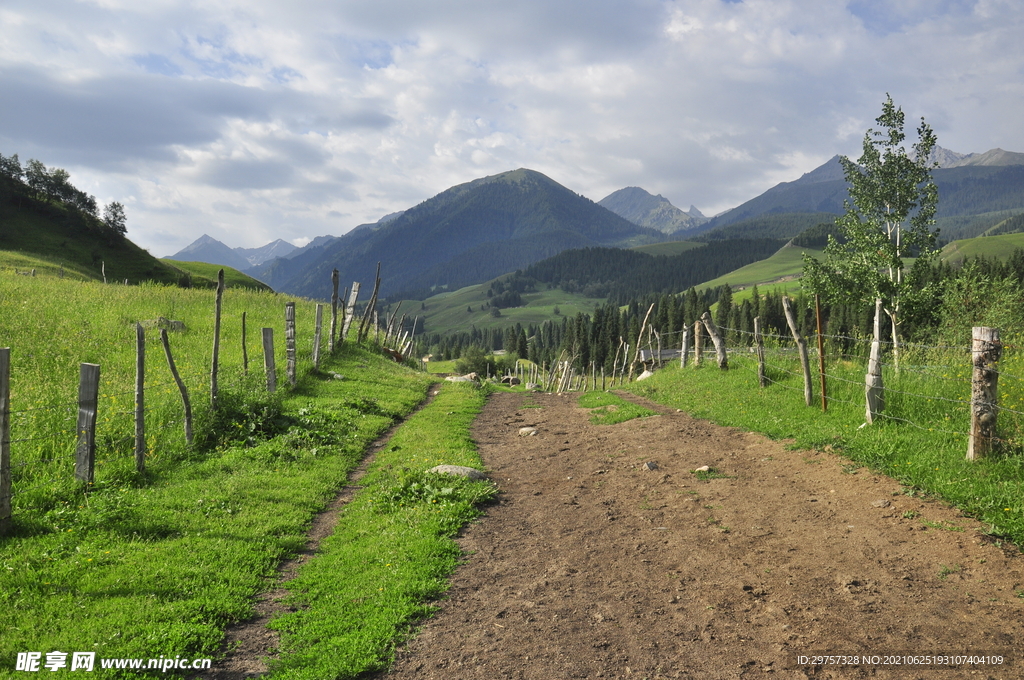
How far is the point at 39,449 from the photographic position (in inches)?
367

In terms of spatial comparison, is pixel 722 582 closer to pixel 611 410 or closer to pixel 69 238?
pixel 611 410

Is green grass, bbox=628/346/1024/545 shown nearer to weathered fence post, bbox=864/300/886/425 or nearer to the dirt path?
weathered fence post, bbox=864/300/886/425

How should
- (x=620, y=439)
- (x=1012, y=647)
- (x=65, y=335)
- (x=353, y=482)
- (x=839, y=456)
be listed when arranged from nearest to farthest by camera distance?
(x=1012, y=647), (x=839, y=456), (x=353, y=482), (x=620, y=439), (x=65, y=335)

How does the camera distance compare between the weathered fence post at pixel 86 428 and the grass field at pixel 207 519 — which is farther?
the weathered fence post at pixel 86 428

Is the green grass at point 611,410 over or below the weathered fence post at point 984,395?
below

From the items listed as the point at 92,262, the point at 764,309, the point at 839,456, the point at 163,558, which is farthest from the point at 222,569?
the point at 764,309

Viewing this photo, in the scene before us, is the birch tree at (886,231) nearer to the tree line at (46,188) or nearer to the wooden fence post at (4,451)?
the wooden fence post at (4,451)

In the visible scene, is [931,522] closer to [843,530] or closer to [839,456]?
[843,530]

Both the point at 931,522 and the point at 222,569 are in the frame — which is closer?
the point at 222,569

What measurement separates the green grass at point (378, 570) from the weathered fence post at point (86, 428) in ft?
13.9

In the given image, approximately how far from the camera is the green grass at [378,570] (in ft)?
17.6

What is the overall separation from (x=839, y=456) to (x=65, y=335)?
21.8 meters

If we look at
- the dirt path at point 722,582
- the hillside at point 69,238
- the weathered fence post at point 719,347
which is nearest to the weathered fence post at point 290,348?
the dirt path at point 722,582

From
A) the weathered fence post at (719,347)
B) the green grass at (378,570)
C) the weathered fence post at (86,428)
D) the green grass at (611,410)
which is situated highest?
the weathered fence post at (719,347)
